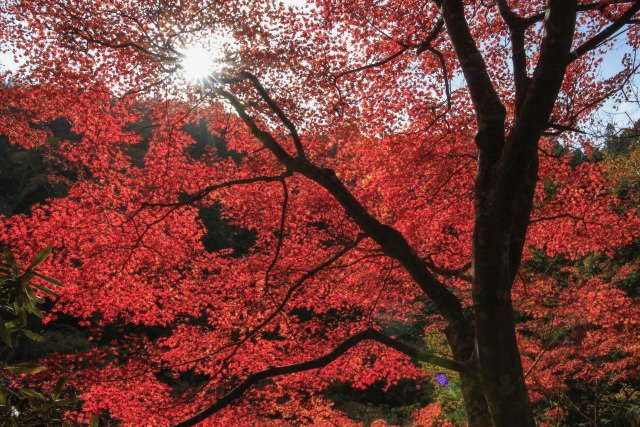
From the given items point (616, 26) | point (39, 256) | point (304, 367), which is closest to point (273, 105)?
point (304, 367)

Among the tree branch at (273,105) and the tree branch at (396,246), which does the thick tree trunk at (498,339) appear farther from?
the tree branch at (273,105)

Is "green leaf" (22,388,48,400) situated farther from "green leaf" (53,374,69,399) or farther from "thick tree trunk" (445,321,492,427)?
"thick tree trunk" (445,321,492,427)

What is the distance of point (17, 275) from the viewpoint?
1.61m

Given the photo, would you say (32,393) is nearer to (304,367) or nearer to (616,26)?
(304,367)

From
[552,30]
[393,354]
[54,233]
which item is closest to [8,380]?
[552,30]

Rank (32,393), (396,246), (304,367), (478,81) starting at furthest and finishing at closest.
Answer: (396,246) < (478,81) < (304,367) < (32,393)

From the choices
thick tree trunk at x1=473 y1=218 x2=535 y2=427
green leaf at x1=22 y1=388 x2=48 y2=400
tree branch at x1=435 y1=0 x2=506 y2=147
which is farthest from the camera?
tree branch at x1=435 y1=0 x2=506 y2=147

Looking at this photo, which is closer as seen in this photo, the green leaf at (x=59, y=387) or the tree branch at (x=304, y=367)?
the green leaf at (x=59, y=387)

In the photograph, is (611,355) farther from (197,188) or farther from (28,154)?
(28,154)

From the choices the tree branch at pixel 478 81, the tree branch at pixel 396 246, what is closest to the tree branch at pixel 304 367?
the tree branch at pixel 396 246

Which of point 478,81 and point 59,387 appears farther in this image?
point 478,81

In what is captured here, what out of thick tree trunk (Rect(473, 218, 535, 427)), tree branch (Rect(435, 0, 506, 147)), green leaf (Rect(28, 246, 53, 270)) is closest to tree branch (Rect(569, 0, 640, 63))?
tree branch (Rect(435, 0, 506, 147))

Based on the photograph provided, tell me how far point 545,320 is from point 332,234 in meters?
10.9

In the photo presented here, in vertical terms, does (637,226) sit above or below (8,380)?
above
